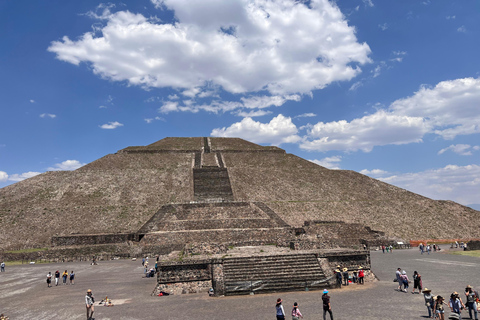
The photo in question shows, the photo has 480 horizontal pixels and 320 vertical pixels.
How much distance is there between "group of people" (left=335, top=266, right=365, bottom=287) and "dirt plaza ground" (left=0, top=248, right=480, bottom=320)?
42 cm

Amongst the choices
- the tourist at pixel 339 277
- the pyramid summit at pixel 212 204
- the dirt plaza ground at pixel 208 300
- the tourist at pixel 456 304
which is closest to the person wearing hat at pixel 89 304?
the dirt plaza ground at pixel 208 300

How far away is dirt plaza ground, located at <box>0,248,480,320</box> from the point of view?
1153 centimetres

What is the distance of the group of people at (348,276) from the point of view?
15.5 m

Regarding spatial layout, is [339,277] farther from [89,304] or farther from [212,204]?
[212,204]

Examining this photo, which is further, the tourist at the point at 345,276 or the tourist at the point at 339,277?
the tourist at the point at 345,276

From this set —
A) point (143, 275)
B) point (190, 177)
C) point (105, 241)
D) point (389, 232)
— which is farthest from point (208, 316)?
point (190, 177)

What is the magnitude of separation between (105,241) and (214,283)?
873 inches

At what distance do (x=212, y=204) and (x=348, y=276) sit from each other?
25.3 meters

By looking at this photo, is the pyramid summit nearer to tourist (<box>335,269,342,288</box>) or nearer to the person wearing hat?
tourist (<box>335,269,342,288</box>)

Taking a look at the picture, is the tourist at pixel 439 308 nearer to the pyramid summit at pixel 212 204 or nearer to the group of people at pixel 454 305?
the group of people at pixel 454 305

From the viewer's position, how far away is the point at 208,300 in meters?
13.8

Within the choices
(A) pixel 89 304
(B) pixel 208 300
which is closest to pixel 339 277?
(B) pixel 208 300

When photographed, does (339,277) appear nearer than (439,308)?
No

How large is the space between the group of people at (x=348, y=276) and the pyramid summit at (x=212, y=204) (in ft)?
49.1
